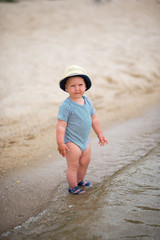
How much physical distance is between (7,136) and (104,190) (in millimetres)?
2041

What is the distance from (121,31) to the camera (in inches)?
415

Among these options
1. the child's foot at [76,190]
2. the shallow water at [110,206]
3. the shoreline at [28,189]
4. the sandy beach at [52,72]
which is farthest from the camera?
the sandy beach at [52,72]

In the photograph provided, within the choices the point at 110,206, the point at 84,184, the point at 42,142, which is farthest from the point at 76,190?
the point at 42,142

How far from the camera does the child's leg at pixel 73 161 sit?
2.19 m

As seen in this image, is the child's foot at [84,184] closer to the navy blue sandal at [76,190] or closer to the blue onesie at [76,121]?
the navy blue sandal at [76,190]

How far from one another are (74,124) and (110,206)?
2.66 ft

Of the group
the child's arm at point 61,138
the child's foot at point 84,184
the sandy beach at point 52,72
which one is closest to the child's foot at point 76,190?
the child's foot at point 84,184

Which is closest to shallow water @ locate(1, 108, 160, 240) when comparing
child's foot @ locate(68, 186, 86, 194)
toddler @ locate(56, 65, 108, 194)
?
child's foot @ locate(68, 186, 86, 194)

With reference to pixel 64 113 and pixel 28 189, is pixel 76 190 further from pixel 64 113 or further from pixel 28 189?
pixel 64 113

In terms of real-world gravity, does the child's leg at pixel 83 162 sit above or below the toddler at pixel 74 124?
below

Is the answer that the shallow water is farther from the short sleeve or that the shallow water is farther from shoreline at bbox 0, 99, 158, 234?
the short sleeve

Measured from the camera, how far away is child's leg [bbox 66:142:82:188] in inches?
86.1

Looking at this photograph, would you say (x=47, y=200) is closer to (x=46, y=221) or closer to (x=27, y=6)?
(x=46, y=221)

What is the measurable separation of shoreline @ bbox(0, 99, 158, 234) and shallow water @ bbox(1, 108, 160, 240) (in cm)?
9
